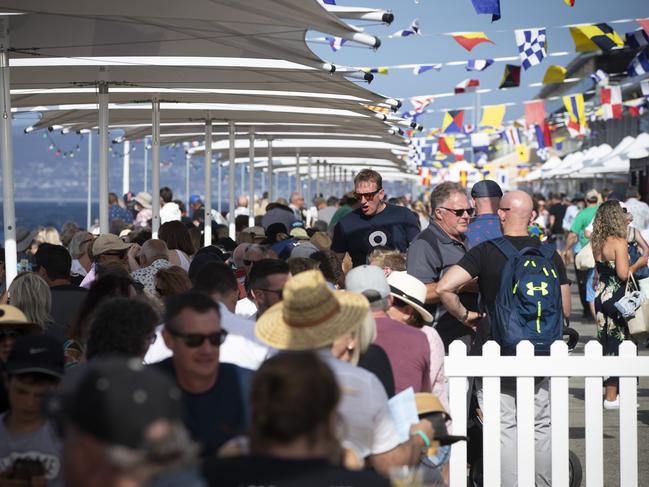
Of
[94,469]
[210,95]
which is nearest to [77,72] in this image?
[210,95]

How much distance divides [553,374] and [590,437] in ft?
1.34

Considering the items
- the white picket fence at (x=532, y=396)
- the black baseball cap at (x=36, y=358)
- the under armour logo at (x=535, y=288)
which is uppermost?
the under armour logo at (x=535, y=288)

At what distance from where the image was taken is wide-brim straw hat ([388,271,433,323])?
5879mm

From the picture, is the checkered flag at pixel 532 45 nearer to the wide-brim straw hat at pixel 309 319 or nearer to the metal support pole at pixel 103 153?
the metal support pole at pixel 103 153

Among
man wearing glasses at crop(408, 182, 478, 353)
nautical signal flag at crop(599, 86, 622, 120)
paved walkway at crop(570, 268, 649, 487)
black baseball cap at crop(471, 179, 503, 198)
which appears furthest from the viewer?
nautical signal flag at crop(599, 86, 622, 120)

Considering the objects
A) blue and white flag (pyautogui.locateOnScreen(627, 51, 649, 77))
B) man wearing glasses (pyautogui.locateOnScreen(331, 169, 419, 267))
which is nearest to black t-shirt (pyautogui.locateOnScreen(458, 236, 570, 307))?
man wearing glasses (pyautogui.locateOnScreen(331, 169, 419, 267))

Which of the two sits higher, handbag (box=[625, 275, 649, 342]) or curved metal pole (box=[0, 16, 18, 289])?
curved metal pole (box=[0, 16, 18, 289])

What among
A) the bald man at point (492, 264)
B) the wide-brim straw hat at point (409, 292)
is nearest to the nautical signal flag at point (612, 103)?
the bald man at point (492, 264)

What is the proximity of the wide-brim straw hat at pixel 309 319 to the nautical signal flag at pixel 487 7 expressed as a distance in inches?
300

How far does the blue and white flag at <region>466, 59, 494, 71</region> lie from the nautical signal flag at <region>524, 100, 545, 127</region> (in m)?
9.55

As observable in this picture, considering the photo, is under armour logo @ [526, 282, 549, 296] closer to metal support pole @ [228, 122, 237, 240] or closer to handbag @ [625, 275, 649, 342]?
handbag @ [625, 275, 649, 342]

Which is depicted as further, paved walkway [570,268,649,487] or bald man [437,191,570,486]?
paved walkway [570,268,649,487]

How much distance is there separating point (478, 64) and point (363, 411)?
20.1m

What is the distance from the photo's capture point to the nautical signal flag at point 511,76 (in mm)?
24734
